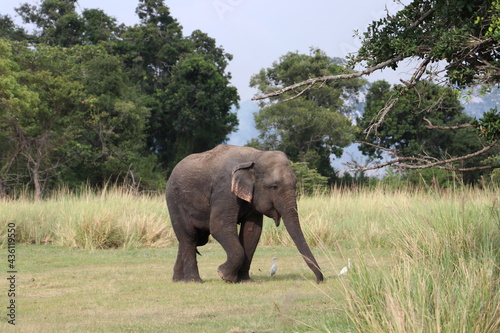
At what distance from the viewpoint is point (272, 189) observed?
1009 centimetres

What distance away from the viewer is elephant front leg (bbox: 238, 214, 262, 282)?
10.6m

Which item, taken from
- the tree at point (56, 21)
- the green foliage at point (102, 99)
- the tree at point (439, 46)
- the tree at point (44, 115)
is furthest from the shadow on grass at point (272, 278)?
the tree at point (56, 21)

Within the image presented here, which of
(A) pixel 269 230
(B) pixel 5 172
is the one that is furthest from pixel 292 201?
(B) pixel 5 172

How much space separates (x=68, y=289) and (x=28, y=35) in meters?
39.6

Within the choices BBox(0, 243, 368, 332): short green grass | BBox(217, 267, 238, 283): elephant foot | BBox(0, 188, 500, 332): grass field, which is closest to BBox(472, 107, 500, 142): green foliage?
BBox(0, 188, 500, 332): grass field

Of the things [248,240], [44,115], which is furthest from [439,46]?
[44,115]

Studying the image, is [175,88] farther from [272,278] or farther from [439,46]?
[439,46]

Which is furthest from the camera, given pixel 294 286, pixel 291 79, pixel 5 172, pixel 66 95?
pixel 291 79

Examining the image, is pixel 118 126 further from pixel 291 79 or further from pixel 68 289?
pixel 68 289

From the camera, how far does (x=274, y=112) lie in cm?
4547

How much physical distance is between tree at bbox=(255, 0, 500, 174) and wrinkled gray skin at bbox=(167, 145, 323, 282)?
249cm

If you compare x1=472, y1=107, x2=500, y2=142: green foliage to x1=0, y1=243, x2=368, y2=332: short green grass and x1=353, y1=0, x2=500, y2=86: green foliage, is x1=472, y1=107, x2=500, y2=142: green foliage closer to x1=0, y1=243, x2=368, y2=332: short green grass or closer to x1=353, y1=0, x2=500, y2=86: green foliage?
x1=353, y1=0, x2=500, y2=86: green foliage

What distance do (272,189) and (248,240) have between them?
0.98 meters

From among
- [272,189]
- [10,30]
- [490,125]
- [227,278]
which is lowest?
[227,278]
